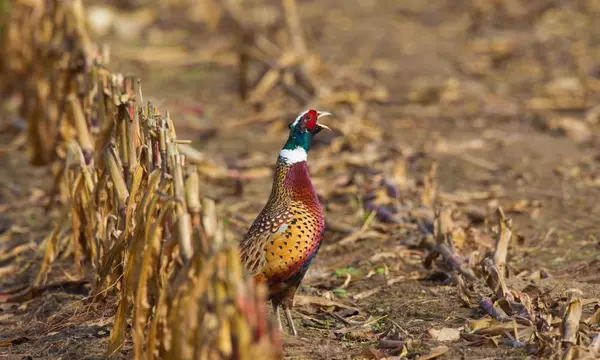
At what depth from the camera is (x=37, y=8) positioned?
8102 mm

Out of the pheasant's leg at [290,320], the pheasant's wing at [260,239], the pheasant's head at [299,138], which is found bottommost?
the pheasant's leg at [290,320]

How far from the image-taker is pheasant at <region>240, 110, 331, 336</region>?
4.07m

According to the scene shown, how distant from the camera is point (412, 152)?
7707 millimetres

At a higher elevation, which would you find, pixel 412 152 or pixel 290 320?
pixel 412 152

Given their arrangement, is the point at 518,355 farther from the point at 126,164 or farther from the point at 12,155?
the point at 12,155

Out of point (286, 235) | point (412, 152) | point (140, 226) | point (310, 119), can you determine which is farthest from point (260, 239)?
point (412, 152)

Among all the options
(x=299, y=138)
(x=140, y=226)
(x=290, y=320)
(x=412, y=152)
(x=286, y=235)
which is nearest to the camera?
(x=140, y=226)

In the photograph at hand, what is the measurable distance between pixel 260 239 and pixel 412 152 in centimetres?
377

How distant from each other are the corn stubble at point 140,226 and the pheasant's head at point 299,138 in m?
0.51

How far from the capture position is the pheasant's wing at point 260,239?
13.3ft

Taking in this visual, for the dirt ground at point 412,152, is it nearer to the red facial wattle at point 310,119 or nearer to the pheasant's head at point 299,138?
the pheasant's head at point 299,138

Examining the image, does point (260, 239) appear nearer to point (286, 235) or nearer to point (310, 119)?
point (286, 235)

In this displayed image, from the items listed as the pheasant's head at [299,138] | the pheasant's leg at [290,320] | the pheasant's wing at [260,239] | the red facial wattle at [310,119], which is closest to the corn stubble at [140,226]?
the pheasant's leg at [290,320]

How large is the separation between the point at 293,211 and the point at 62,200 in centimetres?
297
